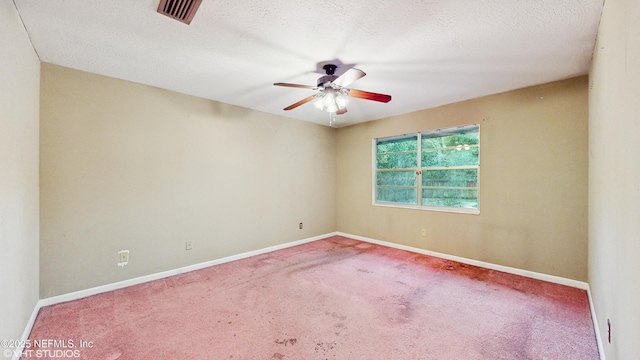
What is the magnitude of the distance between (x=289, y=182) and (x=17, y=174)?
3343 millimetres

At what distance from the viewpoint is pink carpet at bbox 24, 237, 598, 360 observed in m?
1.88

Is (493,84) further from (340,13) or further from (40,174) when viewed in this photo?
(40,174)

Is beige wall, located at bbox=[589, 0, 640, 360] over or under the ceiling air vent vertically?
under

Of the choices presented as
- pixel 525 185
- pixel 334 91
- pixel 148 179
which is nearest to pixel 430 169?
pixel 525 185

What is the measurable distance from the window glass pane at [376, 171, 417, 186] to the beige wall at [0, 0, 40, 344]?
15.2 feet

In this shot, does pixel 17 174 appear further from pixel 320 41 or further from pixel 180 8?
pixel 320 41

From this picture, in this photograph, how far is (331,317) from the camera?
2.31 metres

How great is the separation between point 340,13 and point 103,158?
117 inches

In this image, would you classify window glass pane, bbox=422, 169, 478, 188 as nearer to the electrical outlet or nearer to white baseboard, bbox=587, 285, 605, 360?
white baseboard, bbox=587, 285, 605, 360

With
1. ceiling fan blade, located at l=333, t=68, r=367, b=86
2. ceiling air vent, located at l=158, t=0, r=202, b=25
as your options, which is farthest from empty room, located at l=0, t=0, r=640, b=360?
ceiling fan blade, located at l=333, t=68, r=367, b=86

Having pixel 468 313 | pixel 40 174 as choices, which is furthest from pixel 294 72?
pixel 468 313

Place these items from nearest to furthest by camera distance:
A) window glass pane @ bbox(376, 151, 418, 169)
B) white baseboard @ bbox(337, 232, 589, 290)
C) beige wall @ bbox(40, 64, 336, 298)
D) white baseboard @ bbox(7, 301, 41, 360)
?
white baseboard @ bbox(7, 301, 41, 360) < beige wall @ bbox(40, 64, 336, 298) < white baseboard @ bbox(337, 232, 589, 290) < window glass pane @ bbox(376, 151, 418, 169)

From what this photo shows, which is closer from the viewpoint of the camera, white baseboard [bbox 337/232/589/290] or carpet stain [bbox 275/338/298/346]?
carpet stain [bbox 275/338/298/346]

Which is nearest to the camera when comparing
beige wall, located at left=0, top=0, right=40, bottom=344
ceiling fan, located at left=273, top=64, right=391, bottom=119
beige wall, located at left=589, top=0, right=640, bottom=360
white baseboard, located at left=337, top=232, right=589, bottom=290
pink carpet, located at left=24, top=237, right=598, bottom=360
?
beige wall, located at left=589, top=0, right=640, bottom=360
